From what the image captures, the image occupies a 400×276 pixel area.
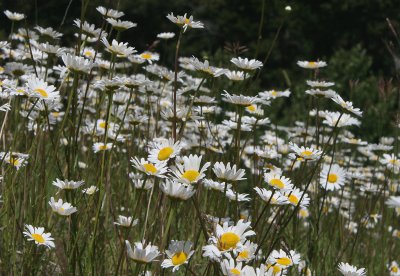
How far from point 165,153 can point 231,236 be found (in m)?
0.28

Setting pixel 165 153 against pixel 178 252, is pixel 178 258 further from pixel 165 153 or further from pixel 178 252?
pixel 165 153

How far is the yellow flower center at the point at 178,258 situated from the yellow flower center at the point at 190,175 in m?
0.16

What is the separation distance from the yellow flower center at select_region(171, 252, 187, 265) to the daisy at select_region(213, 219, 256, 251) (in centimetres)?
8

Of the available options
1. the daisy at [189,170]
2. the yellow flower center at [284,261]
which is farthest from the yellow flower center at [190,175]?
the yellow flower center at [284,261]

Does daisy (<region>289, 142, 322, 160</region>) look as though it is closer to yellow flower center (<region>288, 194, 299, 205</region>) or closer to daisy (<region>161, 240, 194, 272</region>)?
yellow flower center (<region>288, 194, 299, 205</region>)

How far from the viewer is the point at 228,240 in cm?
115

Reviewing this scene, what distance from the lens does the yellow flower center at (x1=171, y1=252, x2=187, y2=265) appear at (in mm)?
1163

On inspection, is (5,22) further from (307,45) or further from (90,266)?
(90,266)

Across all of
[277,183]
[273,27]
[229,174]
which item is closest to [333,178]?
[277,183]

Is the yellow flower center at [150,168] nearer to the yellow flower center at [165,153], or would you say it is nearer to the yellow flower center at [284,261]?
the yellow flower center at [165,153]

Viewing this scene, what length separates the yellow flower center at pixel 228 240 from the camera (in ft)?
3.72

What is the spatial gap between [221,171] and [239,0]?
11356 mm

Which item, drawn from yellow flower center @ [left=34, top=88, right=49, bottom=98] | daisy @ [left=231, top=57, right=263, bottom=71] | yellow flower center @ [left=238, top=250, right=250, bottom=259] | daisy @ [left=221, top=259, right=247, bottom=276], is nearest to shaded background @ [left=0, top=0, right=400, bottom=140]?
daisy @ [left=231, top=57, right=263, bottom=71]

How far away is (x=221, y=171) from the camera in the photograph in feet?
4.33
